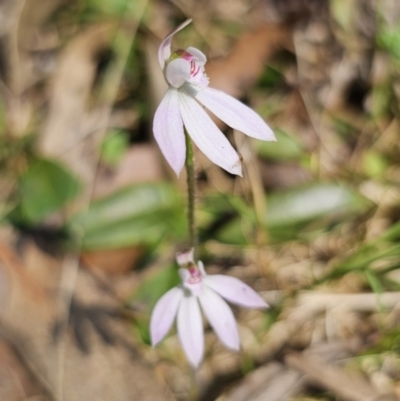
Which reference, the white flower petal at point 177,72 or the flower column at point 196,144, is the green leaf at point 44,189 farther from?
the white flower petal at point 177,72

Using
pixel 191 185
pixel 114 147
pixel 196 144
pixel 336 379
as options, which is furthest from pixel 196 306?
pixel 114 147

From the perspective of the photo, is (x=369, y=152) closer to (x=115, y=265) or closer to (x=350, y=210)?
(x=350, y=210)

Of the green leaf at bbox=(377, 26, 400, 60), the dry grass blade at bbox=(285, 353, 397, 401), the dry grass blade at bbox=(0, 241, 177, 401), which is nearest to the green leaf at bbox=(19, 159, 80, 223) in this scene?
the dry grass blade at bbox=(0, 241, 177, 401)

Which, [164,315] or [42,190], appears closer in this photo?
[164,315]

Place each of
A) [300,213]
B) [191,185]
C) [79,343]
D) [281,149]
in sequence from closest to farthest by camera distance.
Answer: [191,185], [79,343], [300,213], [281,149]

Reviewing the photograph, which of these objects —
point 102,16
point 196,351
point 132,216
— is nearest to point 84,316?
point 132,216

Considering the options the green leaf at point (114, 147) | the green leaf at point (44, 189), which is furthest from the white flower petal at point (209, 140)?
the green leaf at point (114, 147)

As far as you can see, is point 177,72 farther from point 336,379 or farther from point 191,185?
point 336,379

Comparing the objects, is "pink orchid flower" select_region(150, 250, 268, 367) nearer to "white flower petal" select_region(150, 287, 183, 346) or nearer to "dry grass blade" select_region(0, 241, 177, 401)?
"white flower petal" select_region(150, 287, 183, 346)
